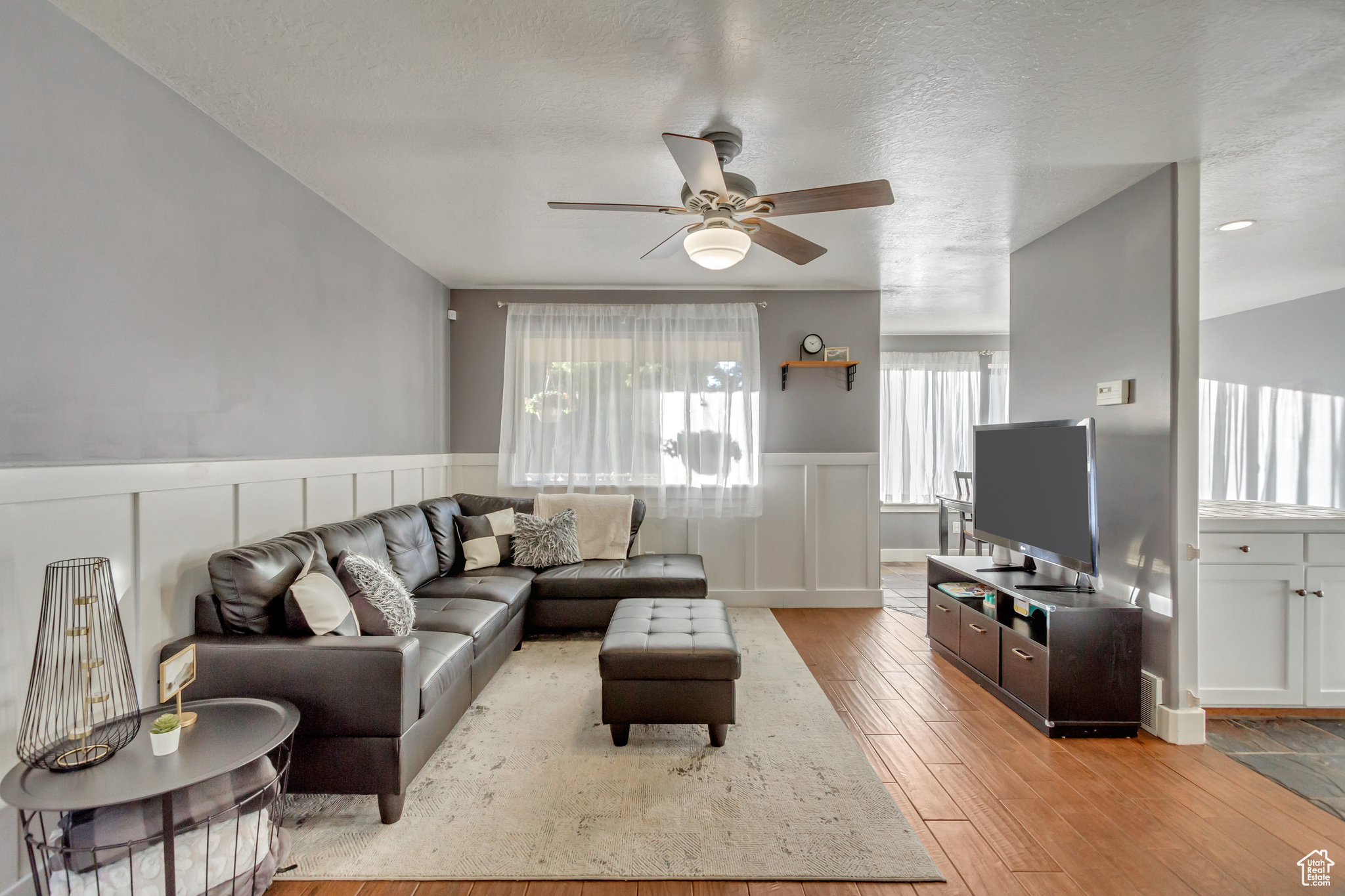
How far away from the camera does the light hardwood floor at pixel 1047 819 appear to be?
173cm

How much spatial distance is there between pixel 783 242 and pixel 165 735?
2.69 meters

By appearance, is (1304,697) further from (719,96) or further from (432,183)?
(432,183)

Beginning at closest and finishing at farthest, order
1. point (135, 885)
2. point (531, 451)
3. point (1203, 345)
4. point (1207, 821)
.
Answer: point (135, 885) < point (1207, 821) < point (531, 451) < point (1203, 345)

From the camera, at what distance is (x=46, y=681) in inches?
59.2

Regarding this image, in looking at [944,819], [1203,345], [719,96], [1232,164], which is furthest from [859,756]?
[1203,345]

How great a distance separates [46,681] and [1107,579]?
406 centimetres

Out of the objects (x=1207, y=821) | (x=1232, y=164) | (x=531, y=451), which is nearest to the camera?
(x=1207, y=821)

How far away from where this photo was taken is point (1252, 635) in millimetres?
2844

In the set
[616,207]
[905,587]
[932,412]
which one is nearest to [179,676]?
[616,207]

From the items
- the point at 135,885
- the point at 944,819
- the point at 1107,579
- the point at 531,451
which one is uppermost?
the point at 531,451

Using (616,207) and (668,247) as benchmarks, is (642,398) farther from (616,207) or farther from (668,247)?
(616,207)

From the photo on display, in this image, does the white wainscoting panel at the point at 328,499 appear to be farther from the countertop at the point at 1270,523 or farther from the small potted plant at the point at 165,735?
the countertop at the point at 1270,523

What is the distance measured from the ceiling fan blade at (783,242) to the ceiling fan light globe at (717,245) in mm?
121

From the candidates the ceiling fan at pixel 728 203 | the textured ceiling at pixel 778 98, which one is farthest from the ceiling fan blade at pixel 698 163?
the textured ceiling at pixel 778 98
